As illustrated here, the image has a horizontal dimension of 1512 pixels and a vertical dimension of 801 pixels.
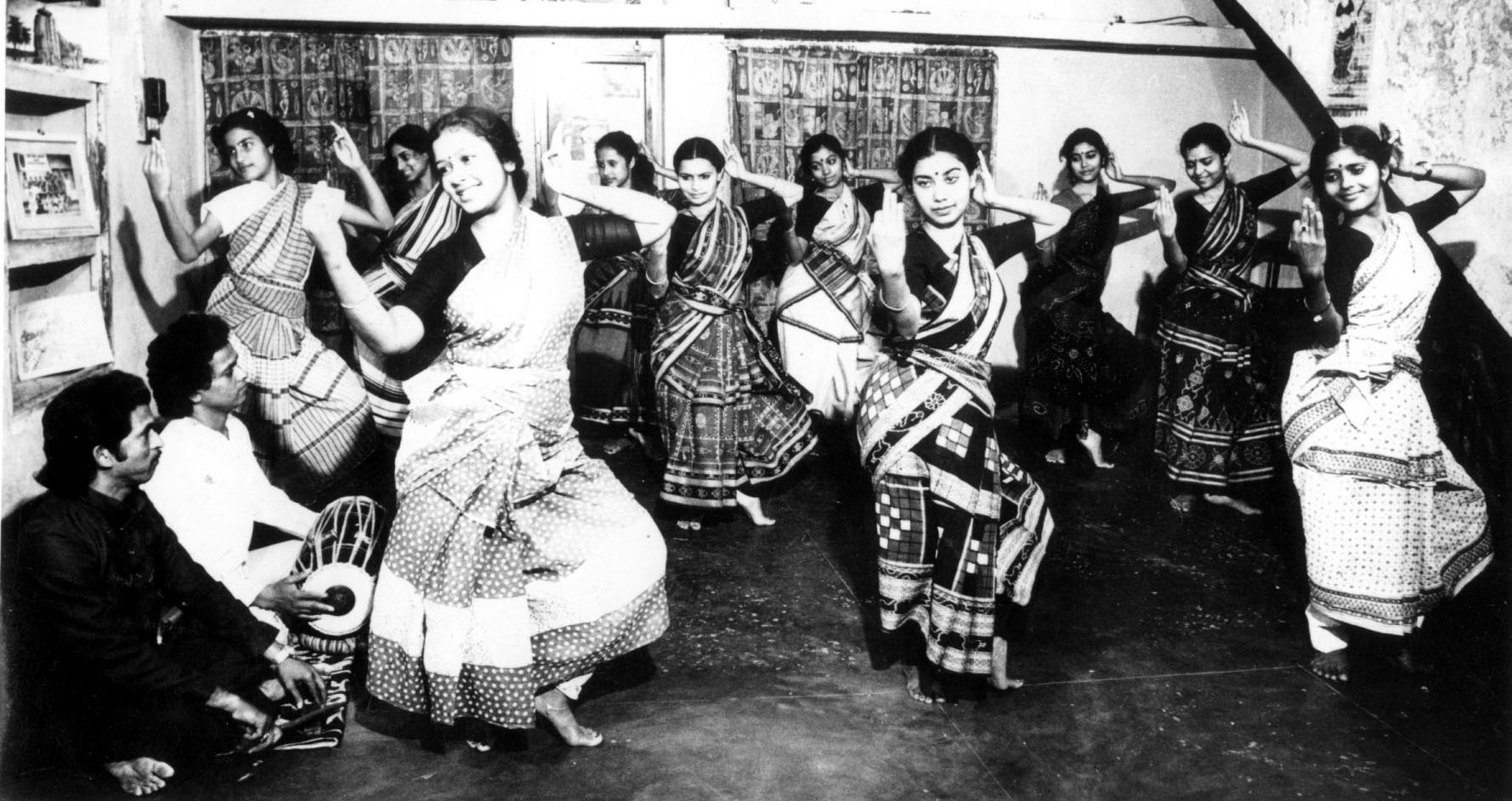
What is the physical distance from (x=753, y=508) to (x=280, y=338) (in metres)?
2.05

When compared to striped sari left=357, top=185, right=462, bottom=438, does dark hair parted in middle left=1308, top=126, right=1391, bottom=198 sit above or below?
above

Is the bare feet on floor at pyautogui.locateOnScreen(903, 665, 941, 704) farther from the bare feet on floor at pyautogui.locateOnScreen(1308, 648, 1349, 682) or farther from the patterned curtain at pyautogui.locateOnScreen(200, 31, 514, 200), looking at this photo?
the patterned curtain at pyautogui.locateOnScreen(200, 31, 514, 200)

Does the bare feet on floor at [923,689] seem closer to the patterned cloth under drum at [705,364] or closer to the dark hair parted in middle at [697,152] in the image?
the patterned cloth under drum at [705,364]

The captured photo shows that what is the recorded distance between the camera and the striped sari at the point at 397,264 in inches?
198

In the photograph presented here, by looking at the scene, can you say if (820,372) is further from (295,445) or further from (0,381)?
(0,381)

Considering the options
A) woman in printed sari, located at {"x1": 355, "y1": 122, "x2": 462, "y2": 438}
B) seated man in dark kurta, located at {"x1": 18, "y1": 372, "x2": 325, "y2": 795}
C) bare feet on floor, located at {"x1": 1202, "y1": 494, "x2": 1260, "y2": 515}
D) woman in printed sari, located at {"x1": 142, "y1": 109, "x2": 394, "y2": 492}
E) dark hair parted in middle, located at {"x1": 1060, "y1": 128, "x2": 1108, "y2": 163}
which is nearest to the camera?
seated man in dark kurta, located at {"x1": 18, "y1": 372, "x2": 325, "y2": 795}

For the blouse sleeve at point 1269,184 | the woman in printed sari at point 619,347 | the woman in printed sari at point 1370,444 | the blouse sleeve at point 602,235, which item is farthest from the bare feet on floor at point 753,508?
the blouse sleeve at point 1269,184

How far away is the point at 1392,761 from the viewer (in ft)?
9.96

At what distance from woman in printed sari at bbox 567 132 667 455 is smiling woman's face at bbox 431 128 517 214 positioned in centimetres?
305

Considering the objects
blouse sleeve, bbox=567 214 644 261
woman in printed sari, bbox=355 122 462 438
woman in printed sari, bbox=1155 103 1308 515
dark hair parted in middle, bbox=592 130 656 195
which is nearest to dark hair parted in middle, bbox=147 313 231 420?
blouse sleeve, bbox=567 214 644 261

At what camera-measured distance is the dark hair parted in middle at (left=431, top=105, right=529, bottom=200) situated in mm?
2896

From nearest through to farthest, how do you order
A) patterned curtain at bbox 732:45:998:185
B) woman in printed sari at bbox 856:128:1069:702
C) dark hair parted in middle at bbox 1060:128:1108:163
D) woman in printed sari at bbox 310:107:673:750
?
woman in printed sari at bbox 310:107:673:750 → woman in printed sari at bbox 856:128:1069:702 → dark hair parted in middle at bbox 1060:128:1108:163 → patterned curtain at bbox 732:45:998:185

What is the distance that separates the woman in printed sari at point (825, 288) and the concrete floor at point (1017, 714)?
1.60 metres

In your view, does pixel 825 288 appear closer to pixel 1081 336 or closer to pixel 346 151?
pixel 1081 336
